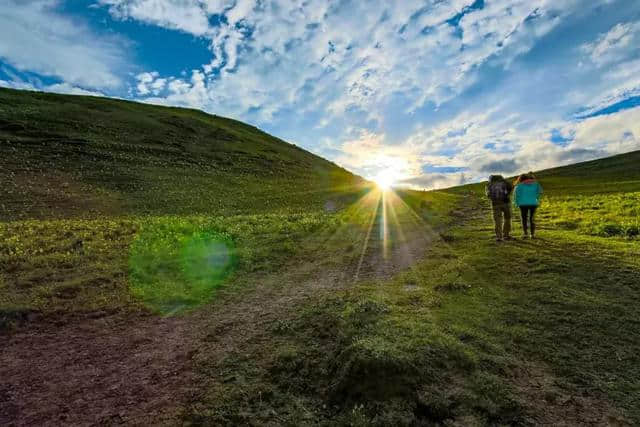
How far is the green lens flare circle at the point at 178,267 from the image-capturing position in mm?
12709

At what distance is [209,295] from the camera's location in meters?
13.0

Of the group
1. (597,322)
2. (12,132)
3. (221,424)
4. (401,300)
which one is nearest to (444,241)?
(401,300)

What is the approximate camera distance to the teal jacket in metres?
18.6

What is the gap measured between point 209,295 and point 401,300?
632 cm

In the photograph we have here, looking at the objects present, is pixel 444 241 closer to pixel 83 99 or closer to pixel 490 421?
pixel 490 421

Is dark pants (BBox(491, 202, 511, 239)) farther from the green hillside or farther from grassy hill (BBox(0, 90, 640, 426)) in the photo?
the green hillside

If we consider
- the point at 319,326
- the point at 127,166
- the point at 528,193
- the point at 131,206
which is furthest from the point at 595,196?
the point at 127,166

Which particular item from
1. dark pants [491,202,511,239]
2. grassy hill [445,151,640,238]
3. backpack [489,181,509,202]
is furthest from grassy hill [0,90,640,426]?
backpack [489,181,509,202]

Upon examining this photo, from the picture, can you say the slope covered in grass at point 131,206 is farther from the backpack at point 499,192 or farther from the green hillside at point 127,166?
the backpack at point 499,192

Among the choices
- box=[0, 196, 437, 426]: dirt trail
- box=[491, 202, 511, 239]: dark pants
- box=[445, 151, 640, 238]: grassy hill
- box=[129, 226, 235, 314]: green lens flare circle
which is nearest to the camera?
box=[0, 196, 437, 426]: dirt trail

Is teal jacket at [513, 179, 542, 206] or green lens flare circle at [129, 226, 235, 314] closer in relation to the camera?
green lens flare circle at [129, 226, 235, 314]

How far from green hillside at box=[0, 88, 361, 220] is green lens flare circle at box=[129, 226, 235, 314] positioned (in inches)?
799

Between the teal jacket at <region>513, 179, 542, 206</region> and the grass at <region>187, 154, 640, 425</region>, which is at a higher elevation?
the teal jacket at <region>513, 179, 542, 206</region>

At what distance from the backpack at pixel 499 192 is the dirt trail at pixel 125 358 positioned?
984cm
